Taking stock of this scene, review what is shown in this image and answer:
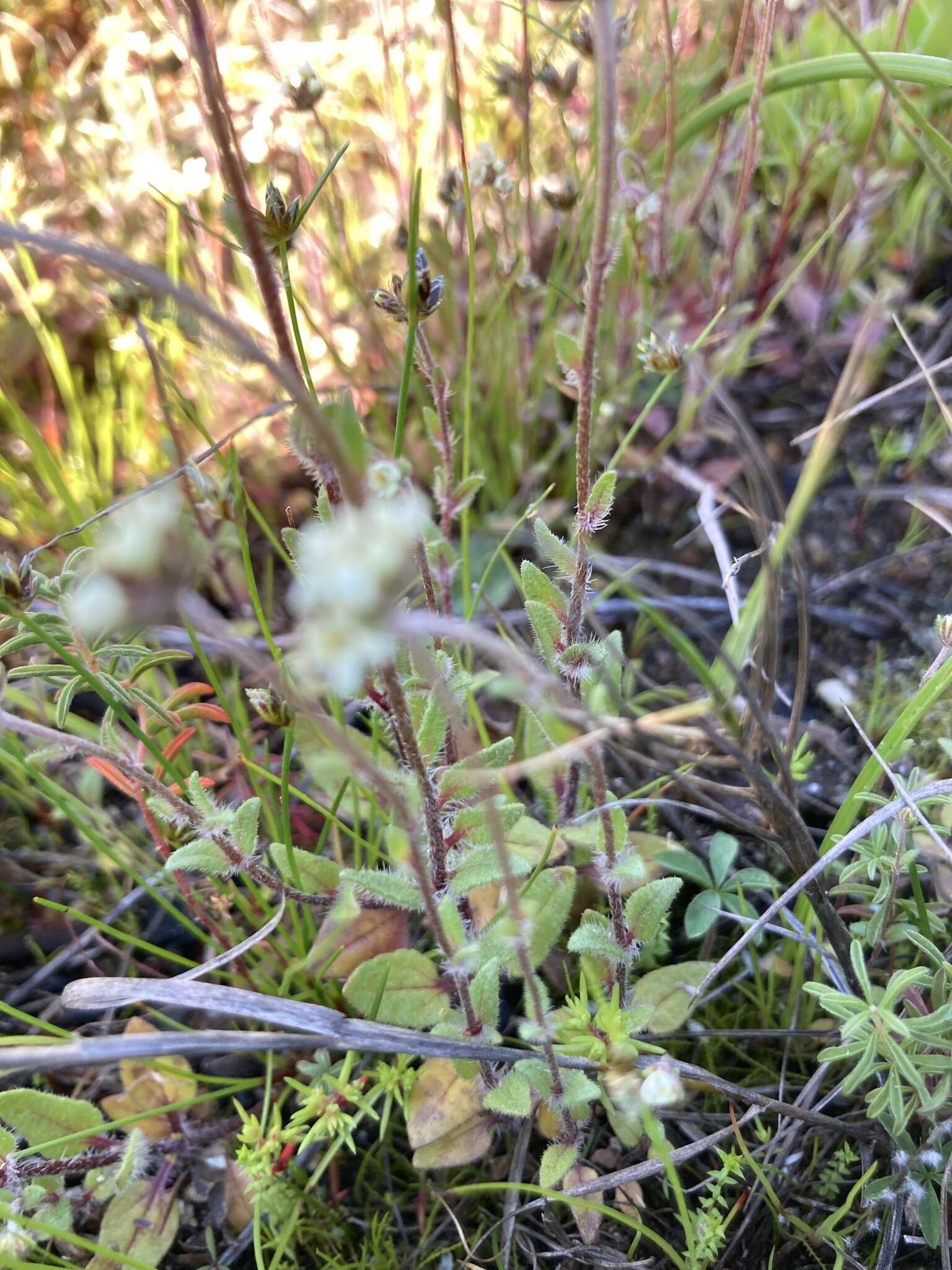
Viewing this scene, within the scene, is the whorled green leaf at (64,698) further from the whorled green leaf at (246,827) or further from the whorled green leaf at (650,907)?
the whorled green leaf at (650,907)

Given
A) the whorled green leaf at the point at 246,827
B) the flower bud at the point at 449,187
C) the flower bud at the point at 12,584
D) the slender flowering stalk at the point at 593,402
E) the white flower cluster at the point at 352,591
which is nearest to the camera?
the white flower cluster at the point at 352,591

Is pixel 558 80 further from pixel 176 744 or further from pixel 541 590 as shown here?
pixel 176 744

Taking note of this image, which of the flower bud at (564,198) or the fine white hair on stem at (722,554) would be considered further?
the flower bud at (564,198)

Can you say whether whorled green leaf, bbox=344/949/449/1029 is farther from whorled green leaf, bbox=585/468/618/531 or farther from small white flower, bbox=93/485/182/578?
small white flower, bbox=93/485/182/578

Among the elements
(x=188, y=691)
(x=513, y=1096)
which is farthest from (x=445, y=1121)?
(x=188, y=691)

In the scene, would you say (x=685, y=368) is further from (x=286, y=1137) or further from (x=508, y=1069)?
(x=286, y=1137)

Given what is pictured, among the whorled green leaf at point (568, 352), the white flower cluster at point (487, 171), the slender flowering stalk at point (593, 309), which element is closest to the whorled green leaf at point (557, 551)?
the slender flowering stalk at point (593, 309)

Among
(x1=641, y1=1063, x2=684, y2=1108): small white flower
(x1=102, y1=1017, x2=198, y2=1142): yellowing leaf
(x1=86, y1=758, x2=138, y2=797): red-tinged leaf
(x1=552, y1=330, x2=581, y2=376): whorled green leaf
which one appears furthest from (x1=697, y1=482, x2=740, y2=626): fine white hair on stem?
(x1=102, y1=1017, x2=198, y2=1142): yellowing leaf
